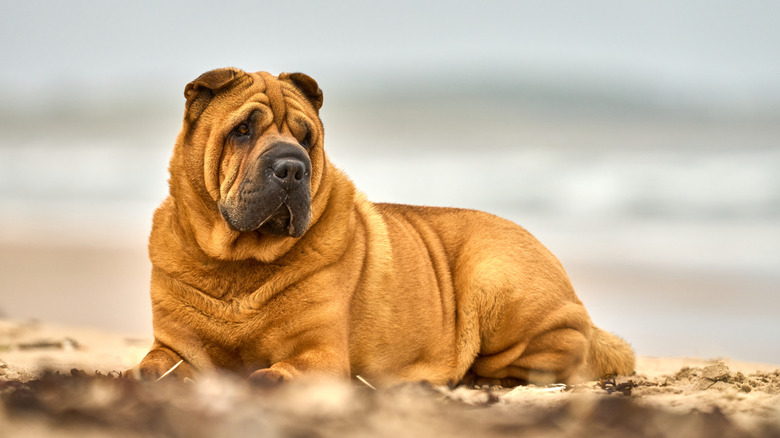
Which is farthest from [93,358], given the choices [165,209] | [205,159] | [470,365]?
[470,365]

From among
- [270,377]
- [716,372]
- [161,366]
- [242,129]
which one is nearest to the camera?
[270,377]

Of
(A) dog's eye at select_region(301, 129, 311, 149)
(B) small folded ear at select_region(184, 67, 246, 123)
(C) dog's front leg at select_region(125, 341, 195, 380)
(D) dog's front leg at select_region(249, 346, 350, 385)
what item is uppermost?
(B) small folded ear at select_region(184, 67, 246, 123)

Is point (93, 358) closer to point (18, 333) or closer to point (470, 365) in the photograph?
point (18, 333)

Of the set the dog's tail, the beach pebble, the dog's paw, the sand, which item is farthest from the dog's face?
the beach pebble

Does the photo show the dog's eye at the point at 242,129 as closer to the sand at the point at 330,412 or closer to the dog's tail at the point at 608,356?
the sand at the point at 330,412

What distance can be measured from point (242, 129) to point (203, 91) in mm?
457

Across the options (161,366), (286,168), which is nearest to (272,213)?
(286,168)

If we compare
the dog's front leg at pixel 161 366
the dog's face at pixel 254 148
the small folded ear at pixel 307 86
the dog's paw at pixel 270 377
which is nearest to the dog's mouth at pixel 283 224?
the dog's face at pixel 254 148

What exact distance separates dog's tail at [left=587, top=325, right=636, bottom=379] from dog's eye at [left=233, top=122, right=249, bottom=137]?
3.33 meters

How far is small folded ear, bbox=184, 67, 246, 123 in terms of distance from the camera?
5211 millimetres

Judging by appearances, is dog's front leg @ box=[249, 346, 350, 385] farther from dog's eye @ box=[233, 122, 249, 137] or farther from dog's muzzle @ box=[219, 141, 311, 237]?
dog's eye @ box=[233, 122, 249, 137]

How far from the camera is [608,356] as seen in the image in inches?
257

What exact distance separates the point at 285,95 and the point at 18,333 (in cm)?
553

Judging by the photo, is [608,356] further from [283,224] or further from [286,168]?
[286,168]
